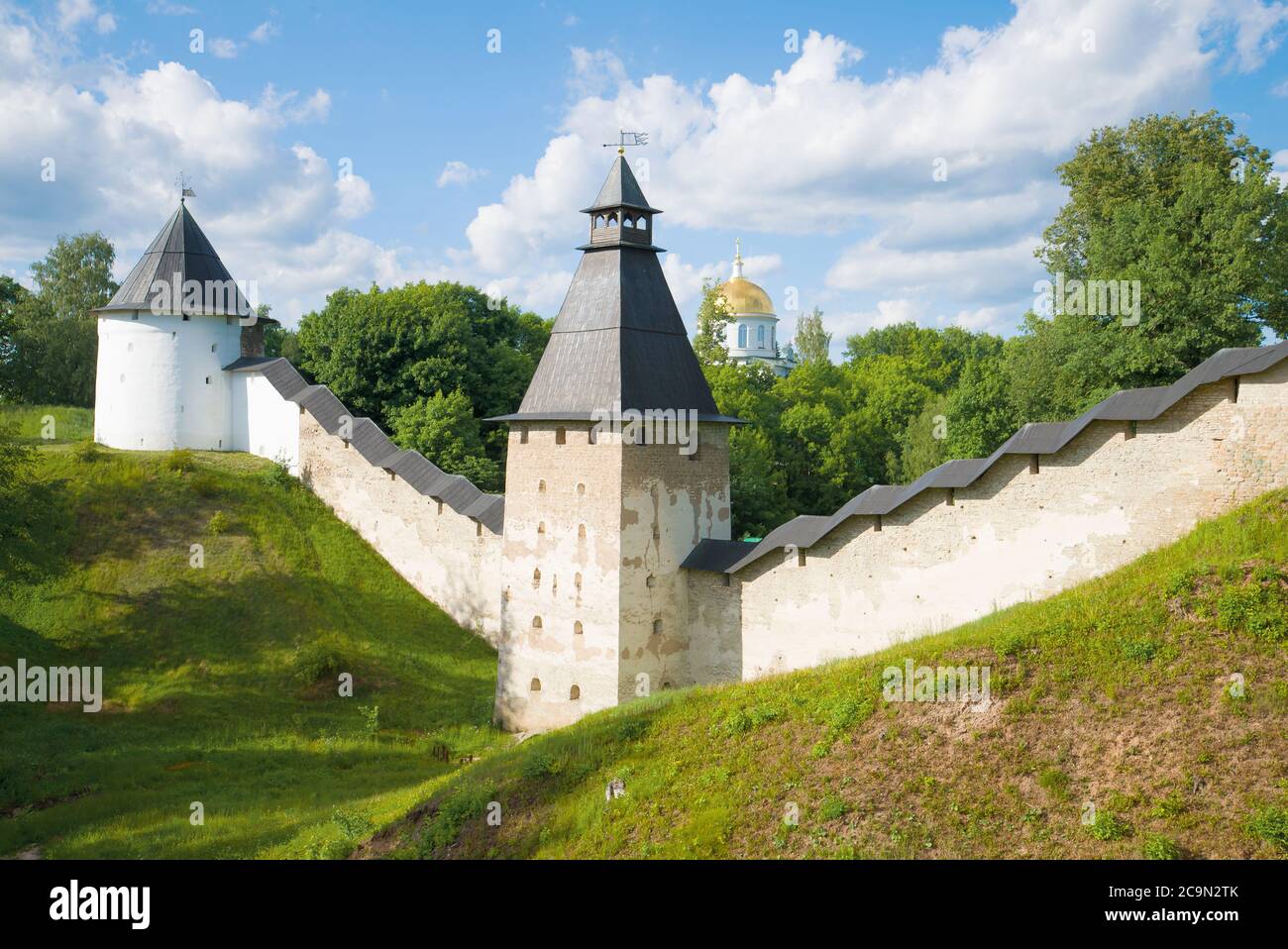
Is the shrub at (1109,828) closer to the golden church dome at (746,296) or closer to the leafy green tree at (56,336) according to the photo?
the leafy green tree at (56,336)

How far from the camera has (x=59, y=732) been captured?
62.0 ft

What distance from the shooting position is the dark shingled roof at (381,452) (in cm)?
2544

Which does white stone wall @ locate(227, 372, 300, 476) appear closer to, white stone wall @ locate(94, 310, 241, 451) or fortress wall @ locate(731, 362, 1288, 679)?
white stone wall @ locate(94, 310, 241, 451)

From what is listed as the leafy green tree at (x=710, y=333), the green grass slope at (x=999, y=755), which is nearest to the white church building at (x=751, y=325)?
the leafy green tree at (x=710, y=333)

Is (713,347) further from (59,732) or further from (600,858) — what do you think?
(600,858)

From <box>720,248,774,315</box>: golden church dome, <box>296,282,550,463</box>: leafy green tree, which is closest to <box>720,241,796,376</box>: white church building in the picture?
<box>720,248,774,315</box>: golden church dome

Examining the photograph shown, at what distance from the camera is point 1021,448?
1520 centimetres

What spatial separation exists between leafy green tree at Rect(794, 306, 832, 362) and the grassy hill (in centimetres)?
4336

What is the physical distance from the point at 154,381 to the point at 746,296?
164ft

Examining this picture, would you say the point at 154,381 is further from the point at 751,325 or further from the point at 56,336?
the point at 751,325

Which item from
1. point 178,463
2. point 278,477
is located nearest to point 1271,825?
point 278,477

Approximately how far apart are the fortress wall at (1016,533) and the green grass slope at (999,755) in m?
0.72

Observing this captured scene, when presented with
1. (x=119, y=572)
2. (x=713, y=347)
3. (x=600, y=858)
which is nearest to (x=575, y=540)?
(x=600, y=858)

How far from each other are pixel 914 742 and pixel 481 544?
16234 millimetres
